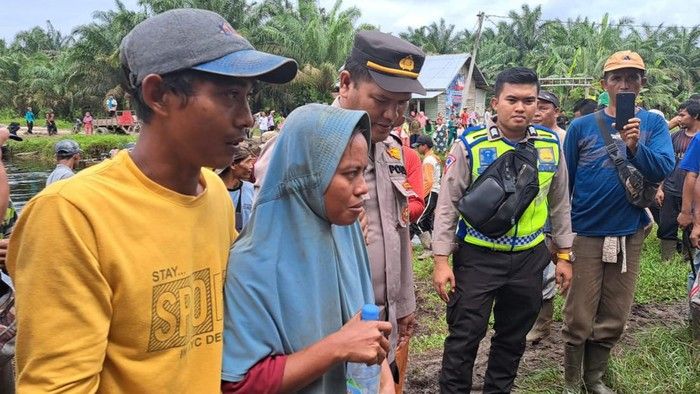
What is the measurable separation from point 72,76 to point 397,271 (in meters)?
34.2

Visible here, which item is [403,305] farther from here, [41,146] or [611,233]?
[41,146]

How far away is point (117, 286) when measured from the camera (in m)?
1.24

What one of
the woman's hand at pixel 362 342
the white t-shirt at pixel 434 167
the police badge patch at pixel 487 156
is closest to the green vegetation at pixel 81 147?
the white t-shirt at pixel 434 167

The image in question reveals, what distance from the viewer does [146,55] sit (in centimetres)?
135

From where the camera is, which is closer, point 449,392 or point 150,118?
point 150,118

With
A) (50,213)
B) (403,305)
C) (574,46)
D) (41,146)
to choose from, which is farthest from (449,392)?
(574,46)

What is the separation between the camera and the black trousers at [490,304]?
3.20m

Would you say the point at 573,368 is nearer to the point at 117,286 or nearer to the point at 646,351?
the point at 646,351

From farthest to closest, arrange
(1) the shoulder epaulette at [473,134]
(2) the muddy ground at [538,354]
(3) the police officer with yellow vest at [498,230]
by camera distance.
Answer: (2) the muddy ground at [538,354] < (1) the shoulder epaulette at [473,134] < (3) the police officer with yellow vest at [498,230]

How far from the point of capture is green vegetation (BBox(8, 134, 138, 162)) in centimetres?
2294

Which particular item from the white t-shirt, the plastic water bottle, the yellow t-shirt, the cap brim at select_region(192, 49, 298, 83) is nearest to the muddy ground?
the plastic water bottle

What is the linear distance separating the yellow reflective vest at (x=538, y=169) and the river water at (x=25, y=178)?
1357cm

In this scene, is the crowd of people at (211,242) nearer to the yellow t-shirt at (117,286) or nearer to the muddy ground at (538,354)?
the yellow t-shirt at (117,286)

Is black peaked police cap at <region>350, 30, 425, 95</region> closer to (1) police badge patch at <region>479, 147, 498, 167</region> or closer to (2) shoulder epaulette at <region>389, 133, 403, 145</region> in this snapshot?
(2) shoulder epaulette at <region>389, 133, 403, 145</region>
